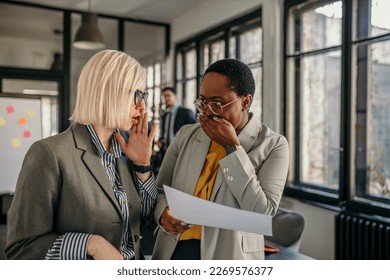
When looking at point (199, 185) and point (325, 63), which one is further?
point (325, 63)

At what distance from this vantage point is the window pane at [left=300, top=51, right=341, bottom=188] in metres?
1.35

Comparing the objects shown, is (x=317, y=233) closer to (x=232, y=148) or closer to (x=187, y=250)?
(x=187, y=250)

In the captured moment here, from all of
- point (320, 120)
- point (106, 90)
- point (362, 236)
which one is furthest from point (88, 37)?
point (362, 236)

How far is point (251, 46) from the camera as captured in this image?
3.21 ft

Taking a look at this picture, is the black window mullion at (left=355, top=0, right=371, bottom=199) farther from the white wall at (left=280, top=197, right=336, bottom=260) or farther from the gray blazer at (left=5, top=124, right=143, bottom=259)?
the gray blazer at (left=5, top=124, right=143, bottom=259)

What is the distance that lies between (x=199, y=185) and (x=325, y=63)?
5.36ft

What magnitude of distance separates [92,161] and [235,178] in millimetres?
270

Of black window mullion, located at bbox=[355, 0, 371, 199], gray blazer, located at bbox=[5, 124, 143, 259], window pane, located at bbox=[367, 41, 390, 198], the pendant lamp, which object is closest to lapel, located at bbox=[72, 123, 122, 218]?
gray blazer, located at bbox=[5, 124, 143, 259]

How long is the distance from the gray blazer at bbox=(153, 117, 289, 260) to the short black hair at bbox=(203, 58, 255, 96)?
0.23 feet
